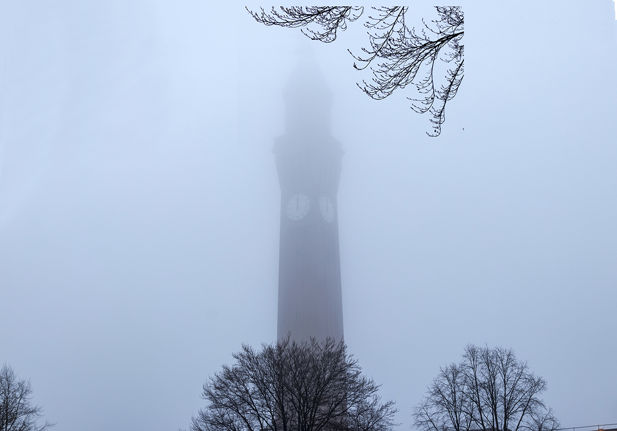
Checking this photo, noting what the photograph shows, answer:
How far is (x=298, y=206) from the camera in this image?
130 meters

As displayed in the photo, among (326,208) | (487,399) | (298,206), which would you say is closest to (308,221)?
(298,206)

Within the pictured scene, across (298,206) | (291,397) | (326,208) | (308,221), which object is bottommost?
(291,397)

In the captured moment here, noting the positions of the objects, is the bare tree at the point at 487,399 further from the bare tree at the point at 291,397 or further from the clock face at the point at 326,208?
the clock face at the point at 326,208

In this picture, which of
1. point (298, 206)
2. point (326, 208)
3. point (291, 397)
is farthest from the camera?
point (326, 208)

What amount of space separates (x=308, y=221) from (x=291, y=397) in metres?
94.6

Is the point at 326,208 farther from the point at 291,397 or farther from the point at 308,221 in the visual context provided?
the point at 291,397

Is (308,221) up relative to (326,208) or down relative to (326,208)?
down

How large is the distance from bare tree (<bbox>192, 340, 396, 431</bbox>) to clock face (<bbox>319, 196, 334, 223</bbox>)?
3723 inches

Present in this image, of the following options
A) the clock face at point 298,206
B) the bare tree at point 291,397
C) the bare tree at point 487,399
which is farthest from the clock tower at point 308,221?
the bare tree at point 291,397

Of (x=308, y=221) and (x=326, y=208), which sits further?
(x=326, y=208)

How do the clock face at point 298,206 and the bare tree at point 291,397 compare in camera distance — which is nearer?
the bare tree at point 291,397

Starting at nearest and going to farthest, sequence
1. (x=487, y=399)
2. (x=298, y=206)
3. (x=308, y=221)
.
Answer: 1. (x=487, y=399)
2. (x=308, y=221)
3. (x=298, y=206)

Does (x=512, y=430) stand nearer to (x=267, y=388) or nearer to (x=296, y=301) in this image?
(x=267, y=388)

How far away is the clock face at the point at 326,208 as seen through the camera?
429ft
